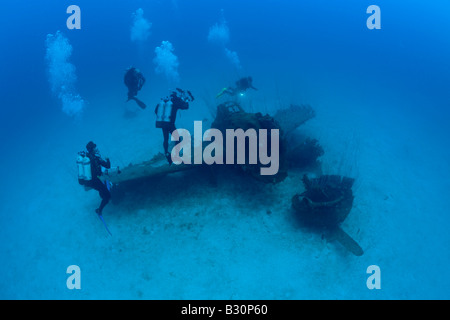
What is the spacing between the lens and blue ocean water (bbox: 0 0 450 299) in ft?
22.0

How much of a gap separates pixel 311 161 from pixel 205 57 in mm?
26151

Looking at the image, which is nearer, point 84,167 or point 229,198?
point 84,167

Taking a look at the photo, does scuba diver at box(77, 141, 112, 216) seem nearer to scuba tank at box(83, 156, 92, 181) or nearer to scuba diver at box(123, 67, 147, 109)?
scuba tank at box(83, 156, 92, 181)

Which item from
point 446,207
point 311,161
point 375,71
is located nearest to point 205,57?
point 375,71

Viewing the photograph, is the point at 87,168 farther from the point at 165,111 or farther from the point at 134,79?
the point at 134,79

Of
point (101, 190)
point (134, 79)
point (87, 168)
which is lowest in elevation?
point (101, 190)

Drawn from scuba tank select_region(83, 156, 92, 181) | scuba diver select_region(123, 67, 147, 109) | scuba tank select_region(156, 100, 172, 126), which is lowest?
scuba tank select_region(83, 156, 92, 181)

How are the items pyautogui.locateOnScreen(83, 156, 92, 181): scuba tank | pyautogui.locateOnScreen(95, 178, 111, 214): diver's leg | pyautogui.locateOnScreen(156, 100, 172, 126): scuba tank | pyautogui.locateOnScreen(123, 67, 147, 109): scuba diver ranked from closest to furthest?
pyautogui.locateOnScreen(83, 156, 92, 181): scuba tank, pyautogui.locateOnScreen(95, 178, 111, 214): diver's leg, pyautogui.locateOnScreen(156, 100, 172, 126): scuba tank, pyautogui.locateOnScreen(123, 67, 147, 109): scuba diver

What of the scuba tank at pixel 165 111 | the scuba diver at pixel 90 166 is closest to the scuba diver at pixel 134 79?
the scuba tank at pixel 165 111

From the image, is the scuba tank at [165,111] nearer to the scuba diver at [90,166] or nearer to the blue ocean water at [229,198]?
the scuba diver at [90,166]

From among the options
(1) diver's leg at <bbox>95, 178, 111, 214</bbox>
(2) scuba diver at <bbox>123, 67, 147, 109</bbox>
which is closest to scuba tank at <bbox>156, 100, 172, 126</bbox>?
(1) diver's leg at <bbox>95, 178, 111, 214</bbox>

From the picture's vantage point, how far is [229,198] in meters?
8.41

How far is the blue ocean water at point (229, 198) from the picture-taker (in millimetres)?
6695

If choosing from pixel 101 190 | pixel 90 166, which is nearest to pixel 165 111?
pixel 90 166
